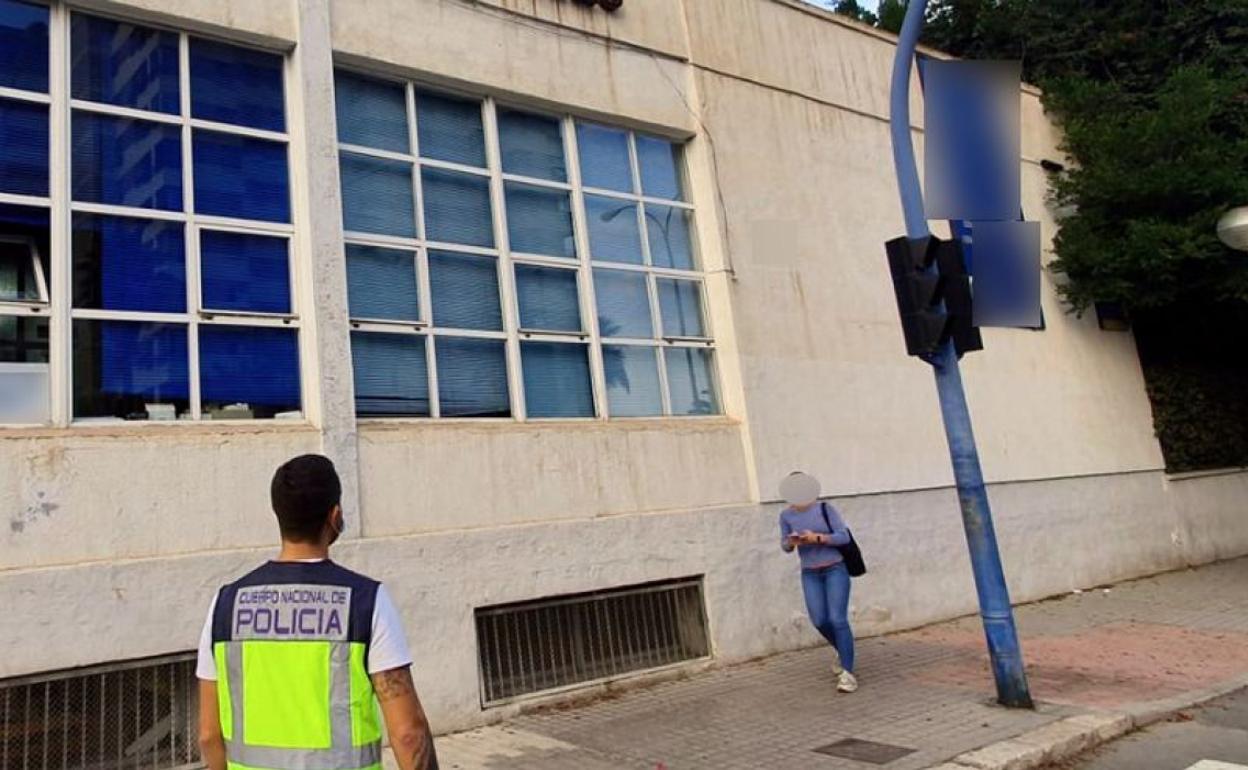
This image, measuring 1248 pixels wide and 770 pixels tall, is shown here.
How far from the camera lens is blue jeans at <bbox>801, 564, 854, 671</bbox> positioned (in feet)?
23.1

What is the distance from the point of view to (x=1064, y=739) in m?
5.79

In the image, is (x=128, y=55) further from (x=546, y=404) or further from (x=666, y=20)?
(x=666, y=20)

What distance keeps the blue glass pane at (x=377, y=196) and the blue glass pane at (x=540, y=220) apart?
0.94 meters

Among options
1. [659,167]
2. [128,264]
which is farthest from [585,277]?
[128,264]

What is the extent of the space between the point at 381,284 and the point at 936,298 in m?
4.12

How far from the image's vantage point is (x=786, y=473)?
9203 millimetres

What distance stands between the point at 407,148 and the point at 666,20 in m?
3.34

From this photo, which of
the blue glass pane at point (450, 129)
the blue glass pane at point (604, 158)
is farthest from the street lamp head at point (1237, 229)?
the blue glass pane at point (450, 129)

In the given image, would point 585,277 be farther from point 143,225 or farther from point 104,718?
point 104,718

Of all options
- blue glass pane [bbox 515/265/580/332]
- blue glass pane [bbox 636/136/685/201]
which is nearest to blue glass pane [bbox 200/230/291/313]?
blue glass pane [bbox 515/265/580/332]

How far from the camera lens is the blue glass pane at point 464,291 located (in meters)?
7.61

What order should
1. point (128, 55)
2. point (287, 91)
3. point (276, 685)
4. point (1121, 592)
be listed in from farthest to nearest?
point (1121, 592) < point (287, 91) < point (128, 55) < point (276, 685)

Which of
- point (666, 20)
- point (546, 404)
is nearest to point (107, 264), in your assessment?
point (546, 404)

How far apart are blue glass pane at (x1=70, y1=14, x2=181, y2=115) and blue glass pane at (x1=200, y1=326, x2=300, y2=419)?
1.64m
